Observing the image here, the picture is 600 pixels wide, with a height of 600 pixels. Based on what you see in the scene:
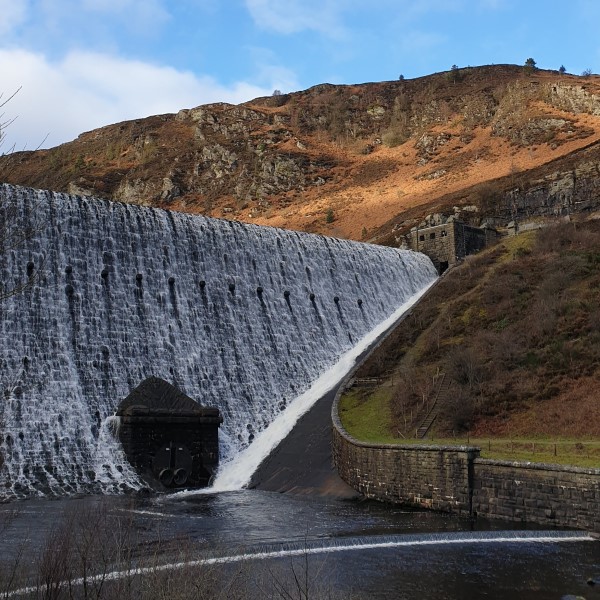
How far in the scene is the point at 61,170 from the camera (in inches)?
4136

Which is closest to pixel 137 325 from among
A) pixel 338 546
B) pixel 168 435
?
pixel 168 435

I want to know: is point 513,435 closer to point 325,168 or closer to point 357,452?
point 357,452

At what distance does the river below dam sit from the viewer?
11227mm

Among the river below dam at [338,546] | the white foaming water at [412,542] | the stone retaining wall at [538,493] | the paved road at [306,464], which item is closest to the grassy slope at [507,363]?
the stone retaining wall at [538,493]

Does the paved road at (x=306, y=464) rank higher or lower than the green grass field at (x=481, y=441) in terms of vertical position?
lower

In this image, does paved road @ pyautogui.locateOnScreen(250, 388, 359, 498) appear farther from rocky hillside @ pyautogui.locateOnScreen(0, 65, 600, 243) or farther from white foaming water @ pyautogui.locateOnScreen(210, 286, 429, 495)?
rocky hillside @ pyautogui.locateOnScreen(0, 65, 600, 243)

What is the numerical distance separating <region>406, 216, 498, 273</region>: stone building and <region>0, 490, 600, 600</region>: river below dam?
1391 inches

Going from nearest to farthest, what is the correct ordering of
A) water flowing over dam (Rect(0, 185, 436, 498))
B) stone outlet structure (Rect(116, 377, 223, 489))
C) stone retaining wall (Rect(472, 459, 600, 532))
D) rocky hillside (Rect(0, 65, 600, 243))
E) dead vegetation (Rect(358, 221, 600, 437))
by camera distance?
stone retaining wall (Rect(472, 459, 600, 532))
water flowing over dam (Rect(0, 185, 436, 498))
stone outlet structure (Rect(116, 377, 223, 489))
dead vegetation (Rect(358, 221, 600, 437))
rocky hillside (Rect(0, 65, 600, 243))

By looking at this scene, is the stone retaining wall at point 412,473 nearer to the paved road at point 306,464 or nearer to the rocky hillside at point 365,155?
the paved road at point 306,464

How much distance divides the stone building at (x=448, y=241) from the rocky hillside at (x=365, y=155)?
423 cm

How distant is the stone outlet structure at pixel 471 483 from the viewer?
17.8m

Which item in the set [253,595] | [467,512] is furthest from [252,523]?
[253,595]

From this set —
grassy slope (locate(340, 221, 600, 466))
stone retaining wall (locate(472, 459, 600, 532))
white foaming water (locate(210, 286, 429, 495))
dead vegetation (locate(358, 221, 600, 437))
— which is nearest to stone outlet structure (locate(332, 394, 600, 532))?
stone retaining wall (locate(472, 459, 600, 532))

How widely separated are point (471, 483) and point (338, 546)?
6.15 metres
